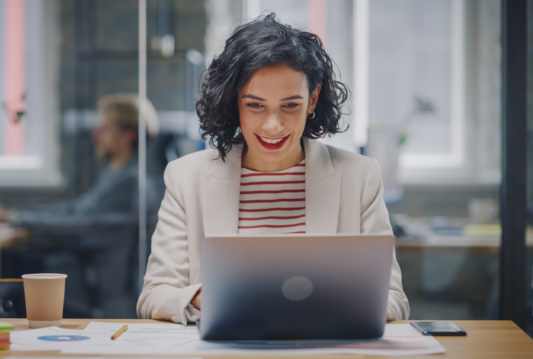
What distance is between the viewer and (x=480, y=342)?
0.99 meters

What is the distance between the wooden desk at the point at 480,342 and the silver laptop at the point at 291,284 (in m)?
0.08

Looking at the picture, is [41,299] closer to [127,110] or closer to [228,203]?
[228,203]

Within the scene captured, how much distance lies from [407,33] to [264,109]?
4.83 ft

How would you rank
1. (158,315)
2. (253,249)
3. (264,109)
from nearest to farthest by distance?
(253,249), (158,315), (264,109)

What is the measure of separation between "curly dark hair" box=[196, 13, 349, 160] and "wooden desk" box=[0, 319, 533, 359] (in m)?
0.62

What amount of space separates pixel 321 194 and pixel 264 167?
20 cm

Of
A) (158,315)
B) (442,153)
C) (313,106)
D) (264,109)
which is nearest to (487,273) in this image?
(442,153)

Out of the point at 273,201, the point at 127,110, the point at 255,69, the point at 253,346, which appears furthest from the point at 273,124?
the point at 127,110

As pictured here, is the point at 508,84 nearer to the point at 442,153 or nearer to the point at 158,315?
the point at 442,153

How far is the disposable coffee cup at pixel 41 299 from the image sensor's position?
1.08m

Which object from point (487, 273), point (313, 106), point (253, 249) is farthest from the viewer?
point (487, 273)

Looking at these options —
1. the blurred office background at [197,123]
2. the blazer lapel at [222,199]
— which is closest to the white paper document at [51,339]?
the blazer lapel at [222,199]

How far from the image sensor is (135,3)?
2.72 meters

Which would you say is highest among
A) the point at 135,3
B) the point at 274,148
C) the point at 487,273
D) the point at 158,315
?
the point at 135,3
